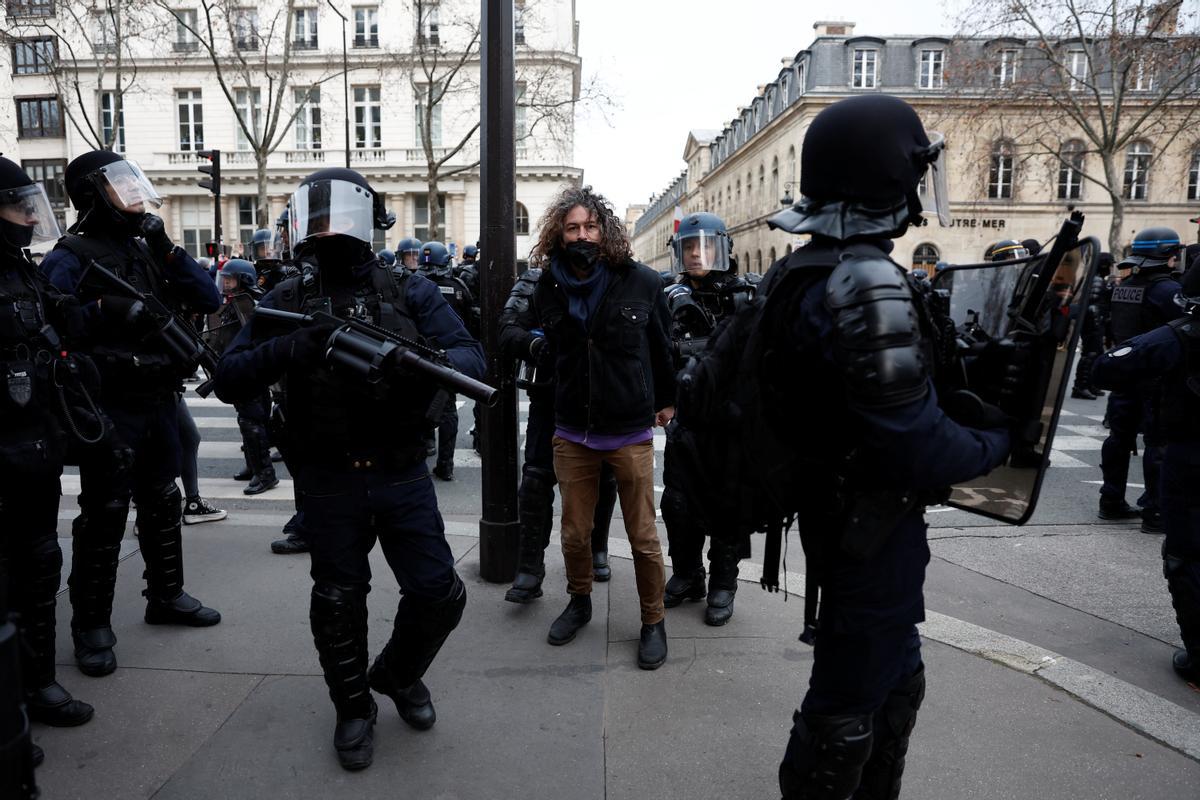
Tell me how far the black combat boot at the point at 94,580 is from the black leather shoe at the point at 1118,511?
642 centimetres

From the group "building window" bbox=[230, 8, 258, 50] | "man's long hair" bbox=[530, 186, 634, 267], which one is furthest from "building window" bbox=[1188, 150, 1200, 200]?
"man's long hair" bbox=[530, 186, 634, 267]

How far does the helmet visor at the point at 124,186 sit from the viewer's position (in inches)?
135

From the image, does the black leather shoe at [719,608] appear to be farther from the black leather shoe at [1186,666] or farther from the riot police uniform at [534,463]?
the black leather shoe at [1186,666]

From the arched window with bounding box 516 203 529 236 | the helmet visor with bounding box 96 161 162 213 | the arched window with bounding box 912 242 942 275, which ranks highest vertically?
the arched window with bounding box 516 203 529 236

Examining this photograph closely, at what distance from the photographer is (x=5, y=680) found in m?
1.28

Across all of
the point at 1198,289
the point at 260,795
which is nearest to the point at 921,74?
the point at 1198,289

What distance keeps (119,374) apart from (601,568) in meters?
2.55

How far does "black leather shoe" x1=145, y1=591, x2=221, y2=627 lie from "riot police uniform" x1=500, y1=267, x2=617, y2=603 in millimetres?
1422

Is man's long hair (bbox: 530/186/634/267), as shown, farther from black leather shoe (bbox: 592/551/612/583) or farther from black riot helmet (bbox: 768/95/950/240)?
black leather shoe (bbox: 592/551/612/583)

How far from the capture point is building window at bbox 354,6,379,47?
38.0m

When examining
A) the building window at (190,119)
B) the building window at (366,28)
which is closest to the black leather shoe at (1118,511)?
the building window at (366,28)

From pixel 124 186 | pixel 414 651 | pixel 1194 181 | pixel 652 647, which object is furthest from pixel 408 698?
pixel 1194 181

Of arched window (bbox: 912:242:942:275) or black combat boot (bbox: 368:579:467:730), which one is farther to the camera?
arched window (bbox: 912:242:942:275)

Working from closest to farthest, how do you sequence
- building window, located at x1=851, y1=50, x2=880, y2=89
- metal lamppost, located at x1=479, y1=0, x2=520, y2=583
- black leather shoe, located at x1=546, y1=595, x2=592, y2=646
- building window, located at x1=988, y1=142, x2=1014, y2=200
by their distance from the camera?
black leather shoe, located at x1=546, y1=595, x2=592, y2=646 → metal lamppost, located at x1=479, y1=0, x2=520, y2=583 → building window, located at x1=988, y1=142, x2=1014, y2=200 → building window, located at x1=851, y1=50, x2=880, y2=89
